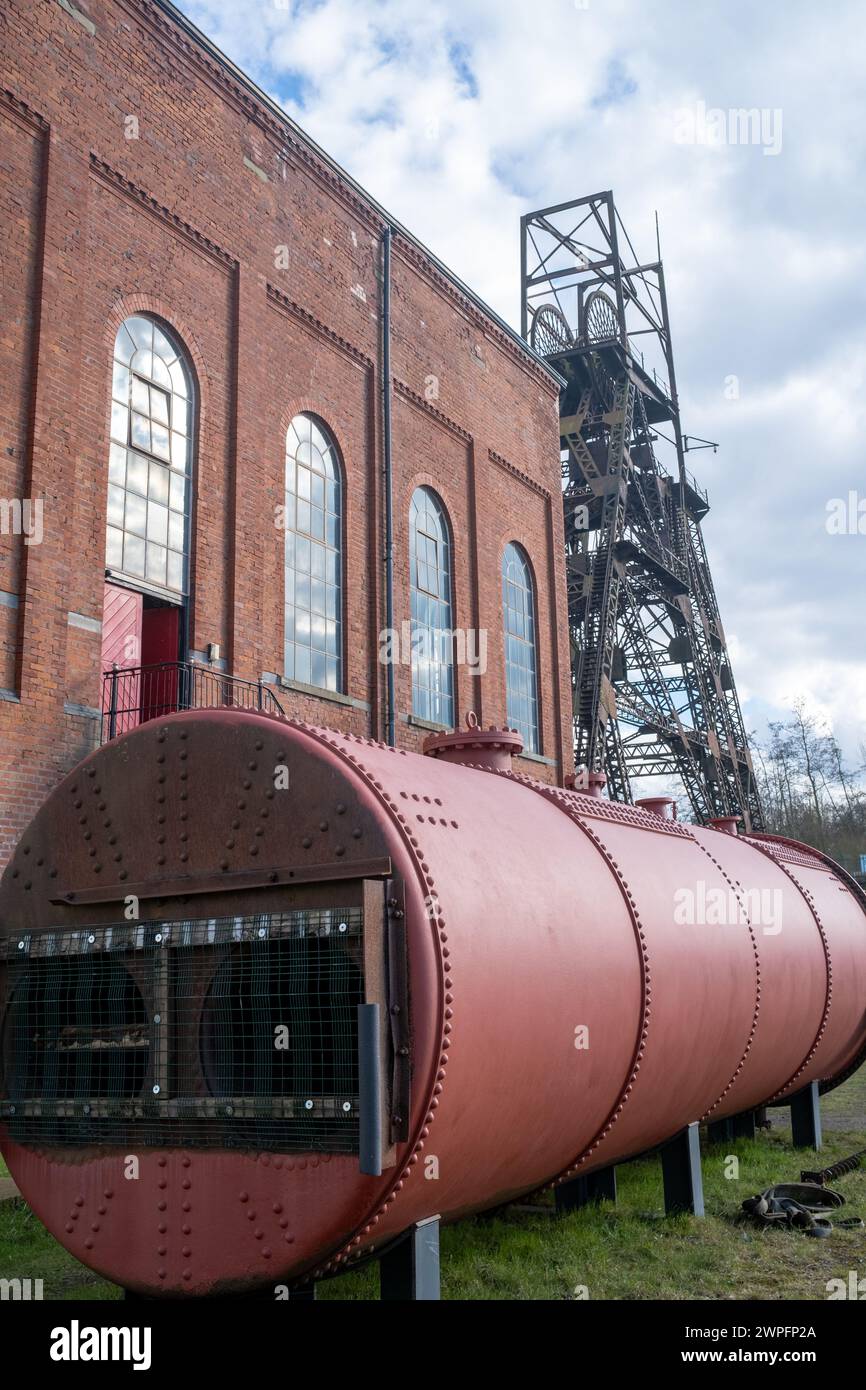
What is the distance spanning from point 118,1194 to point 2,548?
8.92 m

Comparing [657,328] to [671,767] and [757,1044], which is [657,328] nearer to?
[671,767]

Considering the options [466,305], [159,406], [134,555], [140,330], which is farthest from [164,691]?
[466,305]

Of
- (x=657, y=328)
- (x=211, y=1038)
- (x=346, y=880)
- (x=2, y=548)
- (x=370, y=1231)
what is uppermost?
(x=657, y=328)

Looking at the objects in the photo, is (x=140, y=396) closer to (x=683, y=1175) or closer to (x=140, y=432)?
→ (x=140, y=432)

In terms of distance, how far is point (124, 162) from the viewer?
14.5 m

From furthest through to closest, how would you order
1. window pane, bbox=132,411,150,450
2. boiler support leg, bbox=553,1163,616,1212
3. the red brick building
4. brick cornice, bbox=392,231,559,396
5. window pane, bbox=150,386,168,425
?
brick cornice, bbox=392,231,559,396 → window pane, bbox=150,386,168,425 → window pane, bbox=132,411,150,450 → the red brick building → boiler support leg, bbox=553,1163,616,1212

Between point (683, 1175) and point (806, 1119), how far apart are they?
3224 mm

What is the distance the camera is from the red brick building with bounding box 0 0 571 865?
505 inches

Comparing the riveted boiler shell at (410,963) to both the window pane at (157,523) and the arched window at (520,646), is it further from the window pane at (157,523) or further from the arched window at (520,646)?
the arched window at (520,646)

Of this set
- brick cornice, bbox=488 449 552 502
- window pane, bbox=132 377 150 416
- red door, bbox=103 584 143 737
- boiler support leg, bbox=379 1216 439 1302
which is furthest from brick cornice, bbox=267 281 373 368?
boiler support leg, bbox=379 1216 439 1302

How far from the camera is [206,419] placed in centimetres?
1559

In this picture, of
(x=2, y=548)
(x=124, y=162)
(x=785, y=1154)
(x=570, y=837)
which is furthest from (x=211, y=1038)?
(x=124, y=162)

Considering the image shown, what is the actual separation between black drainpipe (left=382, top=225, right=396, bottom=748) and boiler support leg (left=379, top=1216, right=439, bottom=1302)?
1365cm

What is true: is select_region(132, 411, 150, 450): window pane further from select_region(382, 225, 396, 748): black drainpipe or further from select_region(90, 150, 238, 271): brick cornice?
select_region(382, 225, 396, 748): black drainpipe
